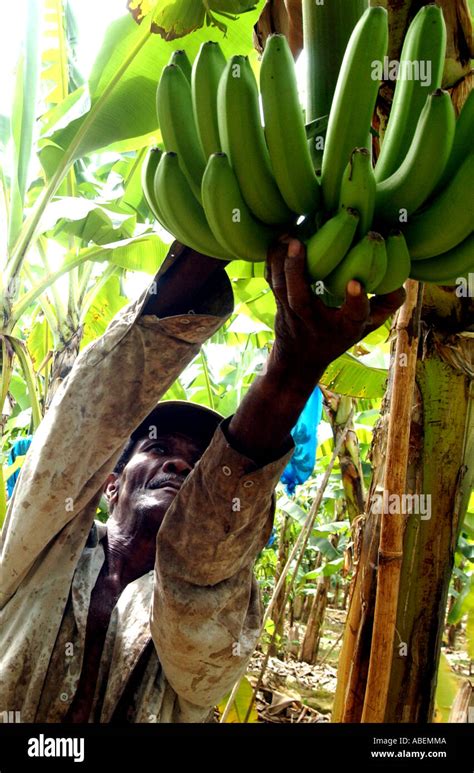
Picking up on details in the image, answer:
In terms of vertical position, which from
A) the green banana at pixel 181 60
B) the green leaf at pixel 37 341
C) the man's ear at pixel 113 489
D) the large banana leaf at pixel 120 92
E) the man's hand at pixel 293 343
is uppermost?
the large banana leaf at pixel 120 92

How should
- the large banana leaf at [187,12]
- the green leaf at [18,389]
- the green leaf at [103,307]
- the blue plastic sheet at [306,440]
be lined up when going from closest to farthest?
the large banana leaf at [187,12] → the blue plastic sheet at [306,440] → the green leaf at [103,307] → the green leaf at [18,389]

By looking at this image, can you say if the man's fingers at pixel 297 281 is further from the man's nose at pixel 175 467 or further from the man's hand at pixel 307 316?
the man's nose at pixel 175 467

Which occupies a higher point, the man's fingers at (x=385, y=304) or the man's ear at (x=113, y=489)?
the man's fingers at (x=385, y=304)

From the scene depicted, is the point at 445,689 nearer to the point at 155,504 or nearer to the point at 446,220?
the point at 155,504

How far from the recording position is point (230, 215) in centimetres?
59

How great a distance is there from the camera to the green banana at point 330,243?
53 cm

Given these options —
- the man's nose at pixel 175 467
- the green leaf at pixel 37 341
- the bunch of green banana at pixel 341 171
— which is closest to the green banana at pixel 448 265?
the bunch of green banana at pixel 341 171


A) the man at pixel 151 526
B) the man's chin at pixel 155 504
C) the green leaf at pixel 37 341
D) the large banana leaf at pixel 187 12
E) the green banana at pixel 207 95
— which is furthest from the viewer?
the green leaf at pixel 37 341

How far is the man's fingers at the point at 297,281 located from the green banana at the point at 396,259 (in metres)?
0.07

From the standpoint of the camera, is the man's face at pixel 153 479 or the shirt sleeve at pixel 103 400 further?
the man's face at pixel 153 479

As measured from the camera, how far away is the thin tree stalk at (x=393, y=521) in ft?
3.18

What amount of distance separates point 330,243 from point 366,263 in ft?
0.12

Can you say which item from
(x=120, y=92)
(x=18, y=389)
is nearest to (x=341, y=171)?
(x=120, y=92)
